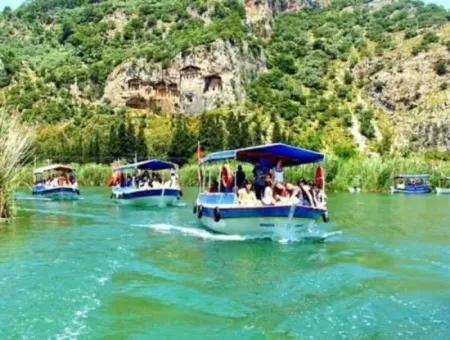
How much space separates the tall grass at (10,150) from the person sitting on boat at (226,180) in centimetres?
842

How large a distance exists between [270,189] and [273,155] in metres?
3.99

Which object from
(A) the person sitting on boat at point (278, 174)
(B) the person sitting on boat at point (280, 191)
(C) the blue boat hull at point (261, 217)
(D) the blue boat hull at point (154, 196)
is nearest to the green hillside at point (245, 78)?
(D) the blue boat hull at point (154, 196)

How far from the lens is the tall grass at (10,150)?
96.1 feet

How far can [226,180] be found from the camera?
1237 inches

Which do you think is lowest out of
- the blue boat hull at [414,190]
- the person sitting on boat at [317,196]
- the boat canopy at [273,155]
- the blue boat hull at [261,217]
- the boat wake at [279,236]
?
the boat wake at [279,236]

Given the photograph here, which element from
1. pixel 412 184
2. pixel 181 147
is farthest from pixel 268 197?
pixel 181 147

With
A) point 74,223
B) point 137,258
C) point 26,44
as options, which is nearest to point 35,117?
point 26,44

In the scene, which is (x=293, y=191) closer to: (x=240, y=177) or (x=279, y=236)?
(x=279, y=236)

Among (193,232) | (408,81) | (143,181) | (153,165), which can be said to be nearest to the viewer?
(193,232)

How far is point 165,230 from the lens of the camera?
3266cm

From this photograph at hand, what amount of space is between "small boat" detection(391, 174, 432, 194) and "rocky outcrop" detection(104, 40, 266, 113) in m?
58.8

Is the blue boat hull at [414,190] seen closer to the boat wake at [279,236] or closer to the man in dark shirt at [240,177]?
the boat wake at [279,236]

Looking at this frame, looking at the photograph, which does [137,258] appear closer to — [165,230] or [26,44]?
[165,230]

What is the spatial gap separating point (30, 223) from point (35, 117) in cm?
9340
